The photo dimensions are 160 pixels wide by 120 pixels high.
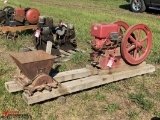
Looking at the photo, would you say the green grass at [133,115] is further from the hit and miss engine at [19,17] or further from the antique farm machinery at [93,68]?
the hit and miss engine at [19,17]

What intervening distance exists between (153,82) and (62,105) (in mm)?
1864

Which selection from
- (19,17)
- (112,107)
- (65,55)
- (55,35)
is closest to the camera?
(112,107)

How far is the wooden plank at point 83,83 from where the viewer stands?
3.59m

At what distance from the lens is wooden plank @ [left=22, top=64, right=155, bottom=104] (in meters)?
3.59

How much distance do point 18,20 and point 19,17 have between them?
0.09m

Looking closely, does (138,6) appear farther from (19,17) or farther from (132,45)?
(132,45)

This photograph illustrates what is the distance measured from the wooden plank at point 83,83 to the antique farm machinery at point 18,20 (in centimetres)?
363

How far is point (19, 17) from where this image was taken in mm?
7223

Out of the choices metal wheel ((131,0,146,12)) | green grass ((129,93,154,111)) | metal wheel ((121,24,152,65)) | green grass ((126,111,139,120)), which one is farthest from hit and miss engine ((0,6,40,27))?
metal wheel ((131,0,146,12))

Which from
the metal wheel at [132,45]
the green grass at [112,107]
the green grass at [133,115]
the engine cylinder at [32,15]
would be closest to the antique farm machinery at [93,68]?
the metal wheel at [132,45]

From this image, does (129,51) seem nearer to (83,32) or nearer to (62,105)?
(62,105)

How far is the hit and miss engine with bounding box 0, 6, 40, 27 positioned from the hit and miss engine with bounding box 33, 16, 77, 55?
135 centimetres

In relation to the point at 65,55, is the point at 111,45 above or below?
above

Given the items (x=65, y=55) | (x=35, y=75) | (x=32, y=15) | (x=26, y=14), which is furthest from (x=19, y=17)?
(x=35, y=75)
